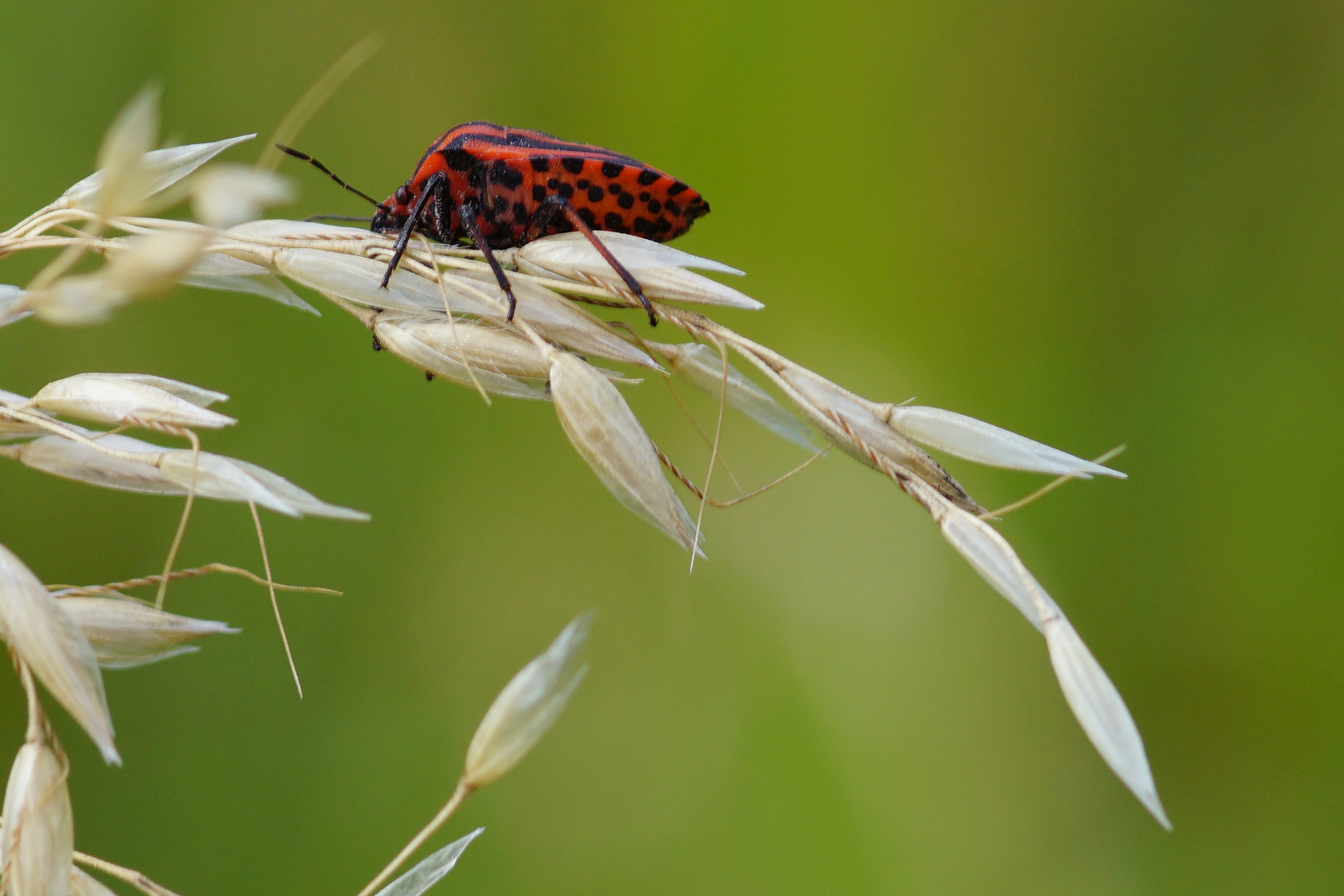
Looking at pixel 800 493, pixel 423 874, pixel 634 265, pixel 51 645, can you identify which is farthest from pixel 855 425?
pixel 800 493

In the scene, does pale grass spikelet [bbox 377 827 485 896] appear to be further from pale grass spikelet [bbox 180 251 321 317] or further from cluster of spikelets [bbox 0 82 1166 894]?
pale grass spikelet [bbox 180 251 321 317]

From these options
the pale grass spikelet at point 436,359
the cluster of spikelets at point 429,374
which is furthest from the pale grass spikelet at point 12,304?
the pale grass spikelet at point 436,359

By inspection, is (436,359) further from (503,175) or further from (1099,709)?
(1099,709)

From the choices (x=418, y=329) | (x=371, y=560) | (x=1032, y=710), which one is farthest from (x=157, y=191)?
(x=1032, y=710)

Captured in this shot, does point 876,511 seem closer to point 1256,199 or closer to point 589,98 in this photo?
point 1256,199

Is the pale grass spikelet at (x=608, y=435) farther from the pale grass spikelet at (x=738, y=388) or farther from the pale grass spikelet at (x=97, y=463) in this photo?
the pale grass spikelet at (x=97, y=463)
